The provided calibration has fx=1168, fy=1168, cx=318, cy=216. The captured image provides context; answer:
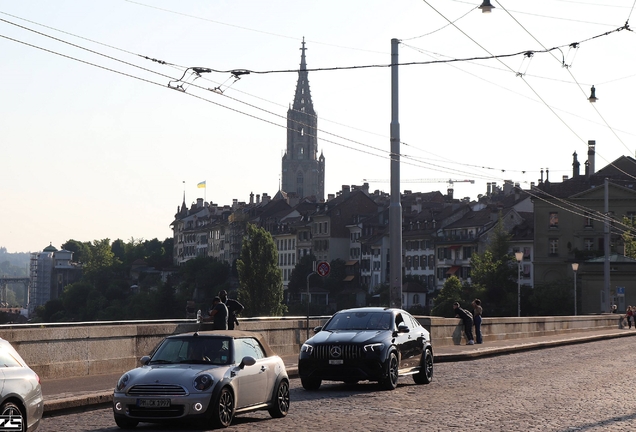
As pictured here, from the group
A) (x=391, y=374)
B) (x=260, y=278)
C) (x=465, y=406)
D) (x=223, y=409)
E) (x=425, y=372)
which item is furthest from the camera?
(x=260, y=278)

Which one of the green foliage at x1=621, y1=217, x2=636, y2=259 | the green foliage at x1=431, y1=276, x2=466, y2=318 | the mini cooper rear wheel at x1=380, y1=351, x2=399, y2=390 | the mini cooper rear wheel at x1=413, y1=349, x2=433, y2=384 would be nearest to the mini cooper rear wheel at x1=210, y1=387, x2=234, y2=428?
the mini cooper rear wheel at x1=380, y1=351, x2=399, y2=390

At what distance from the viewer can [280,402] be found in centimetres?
1678

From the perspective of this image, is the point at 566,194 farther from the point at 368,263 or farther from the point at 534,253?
the point at 368,263

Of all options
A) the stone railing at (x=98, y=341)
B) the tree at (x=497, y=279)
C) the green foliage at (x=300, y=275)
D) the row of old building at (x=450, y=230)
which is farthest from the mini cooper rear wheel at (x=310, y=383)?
the green foliage at (x=300, y=275)

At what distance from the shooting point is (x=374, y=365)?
21.5 meters

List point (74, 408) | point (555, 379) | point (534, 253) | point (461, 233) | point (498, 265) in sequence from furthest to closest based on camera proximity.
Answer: point (461, 233) → point (534, 253) → point (498, 265) → point (555, 379) → point (74, 408)

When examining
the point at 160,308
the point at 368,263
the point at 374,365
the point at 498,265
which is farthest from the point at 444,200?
the point at 374,365

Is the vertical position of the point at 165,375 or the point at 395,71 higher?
the point at 395,71

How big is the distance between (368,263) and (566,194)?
35.8 m

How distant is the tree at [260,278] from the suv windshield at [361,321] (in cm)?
10610

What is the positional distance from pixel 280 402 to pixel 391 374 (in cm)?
537

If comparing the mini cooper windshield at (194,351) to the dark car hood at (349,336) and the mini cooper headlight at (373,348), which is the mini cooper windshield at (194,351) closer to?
the mini cooper headlight at (373,348)

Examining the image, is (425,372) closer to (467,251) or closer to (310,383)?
(310,383)

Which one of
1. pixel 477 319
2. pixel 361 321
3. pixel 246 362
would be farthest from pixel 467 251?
pixel 246 362
